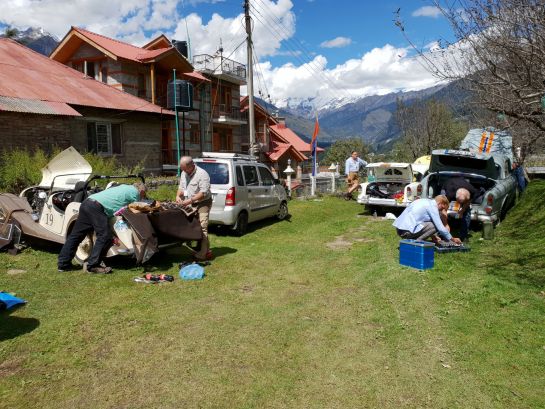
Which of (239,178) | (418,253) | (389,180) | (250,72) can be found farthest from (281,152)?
(418,253)

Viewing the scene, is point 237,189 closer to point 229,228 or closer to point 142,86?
point 229,228

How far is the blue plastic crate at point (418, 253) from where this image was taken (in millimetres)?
6751

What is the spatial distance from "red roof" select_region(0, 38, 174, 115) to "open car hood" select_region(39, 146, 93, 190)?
8.20m

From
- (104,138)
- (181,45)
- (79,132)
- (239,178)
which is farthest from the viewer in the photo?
(181,45)

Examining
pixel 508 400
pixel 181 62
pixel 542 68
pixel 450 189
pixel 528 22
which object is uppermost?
pixel 181 62

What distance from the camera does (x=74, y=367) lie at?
396 centimetres

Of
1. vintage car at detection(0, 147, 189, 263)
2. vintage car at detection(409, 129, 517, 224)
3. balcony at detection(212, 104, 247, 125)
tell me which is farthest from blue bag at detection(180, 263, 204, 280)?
balcony at detection(212, 104, 247, 125)

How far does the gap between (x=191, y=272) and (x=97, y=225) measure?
5.10 feet

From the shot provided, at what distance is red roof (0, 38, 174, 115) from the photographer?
52.3ft

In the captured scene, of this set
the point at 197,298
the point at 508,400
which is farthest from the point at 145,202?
the point at 508,400

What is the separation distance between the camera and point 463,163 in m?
11.6

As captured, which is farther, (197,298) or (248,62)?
(248,62)

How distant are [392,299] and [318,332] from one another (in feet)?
4.66

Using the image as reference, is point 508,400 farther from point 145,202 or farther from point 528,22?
point 145,202
